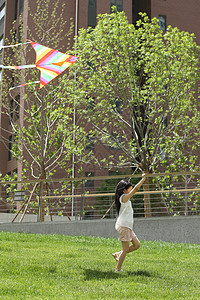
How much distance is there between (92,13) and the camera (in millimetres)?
32469

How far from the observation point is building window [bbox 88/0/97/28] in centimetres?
3228

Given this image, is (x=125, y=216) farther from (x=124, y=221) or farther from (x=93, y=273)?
(x=93, y=273)

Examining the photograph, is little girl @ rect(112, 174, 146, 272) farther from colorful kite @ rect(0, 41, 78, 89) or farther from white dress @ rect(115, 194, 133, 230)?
colorful kite @ rect(0, 41, 78, 89)

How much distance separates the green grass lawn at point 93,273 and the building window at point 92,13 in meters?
23.0

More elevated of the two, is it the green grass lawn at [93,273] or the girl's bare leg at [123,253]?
the girl's bare leg at [123,253]

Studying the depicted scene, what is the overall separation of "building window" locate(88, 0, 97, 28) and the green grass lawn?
2297 cm

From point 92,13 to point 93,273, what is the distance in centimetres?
2697

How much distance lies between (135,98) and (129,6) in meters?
16.4

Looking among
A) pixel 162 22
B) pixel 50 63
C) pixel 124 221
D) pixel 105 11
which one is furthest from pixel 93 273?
pixel 162 22

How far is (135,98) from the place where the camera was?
19016 mm

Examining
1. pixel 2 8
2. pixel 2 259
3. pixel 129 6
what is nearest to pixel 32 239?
pixel 2 259

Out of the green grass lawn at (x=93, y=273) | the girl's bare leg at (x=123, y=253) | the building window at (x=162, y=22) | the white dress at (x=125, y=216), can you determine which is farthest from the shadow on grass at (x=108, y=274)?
the building window at (x=162, y=22)

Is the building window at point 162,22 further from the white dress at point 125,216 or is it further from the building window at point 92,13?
the white dress at point 125,216

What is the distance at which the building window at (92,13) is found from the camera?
106 feet
